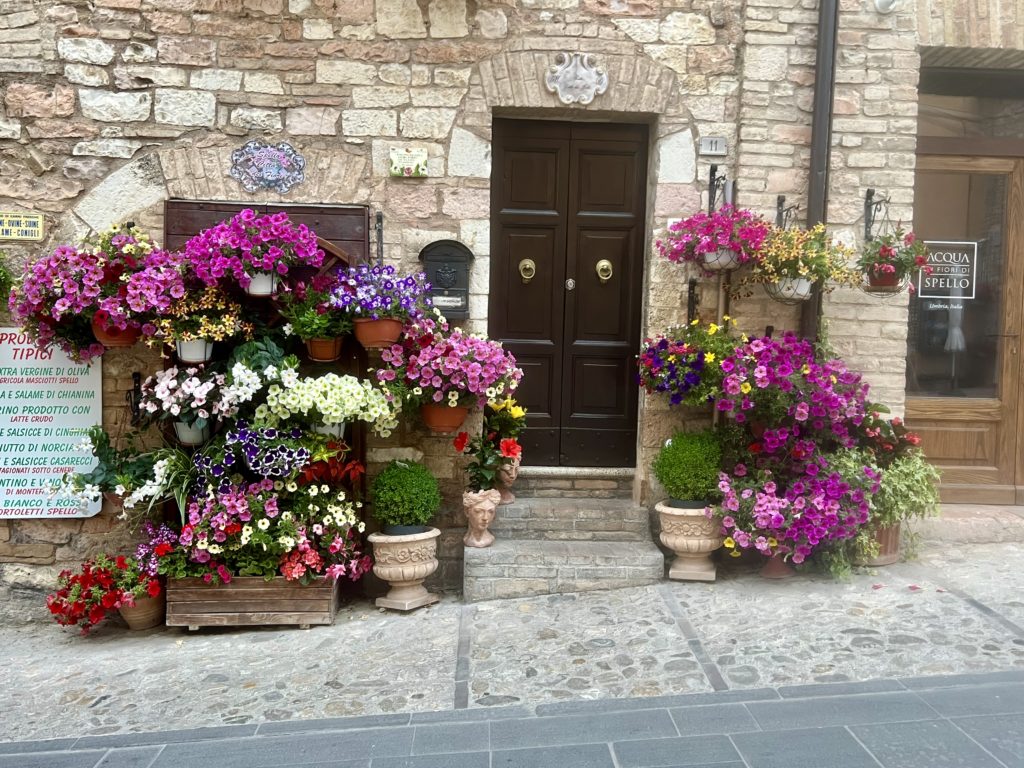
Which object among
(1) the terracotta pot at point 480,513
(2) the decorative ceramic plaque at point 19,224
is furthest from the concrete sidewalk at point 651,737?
(2) the decorative ceramic plaque at point 19,224

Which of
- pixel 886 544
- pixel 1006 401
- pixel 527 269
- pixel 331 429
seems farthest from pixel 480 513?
pixel 1006 401

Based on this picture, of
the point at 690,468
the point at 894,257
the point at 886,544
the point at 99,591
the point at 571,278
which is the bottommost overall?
the point at 99,591

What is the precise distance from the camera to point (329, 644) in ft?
12.6

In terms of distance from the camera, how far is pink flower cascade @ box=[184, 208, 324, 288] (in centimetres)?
389

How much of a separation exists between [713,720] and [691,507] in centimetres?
147

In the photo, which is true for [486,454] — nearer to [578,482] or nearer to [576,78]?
[578,482]

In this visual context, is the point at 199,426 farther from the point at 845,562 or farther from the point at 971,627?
the point at 971,627

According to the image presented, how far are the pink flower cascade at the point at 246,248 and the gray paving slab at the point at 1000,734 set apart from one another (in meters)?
3.51

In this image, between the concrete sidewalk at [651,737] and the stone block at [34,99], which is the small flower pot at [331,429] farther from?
the stone block at [34,99]

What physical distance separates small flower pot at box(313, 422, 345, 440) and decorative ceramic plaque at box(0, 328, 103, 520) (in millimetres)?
Answer: 1395

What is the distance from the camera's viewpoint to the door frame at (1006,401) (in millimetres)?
5156

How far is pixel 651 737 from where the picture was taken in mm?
2883

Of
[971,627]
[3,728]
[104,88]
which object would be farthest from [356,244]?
[971,627]

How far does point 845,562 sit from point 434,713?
7.92ft
